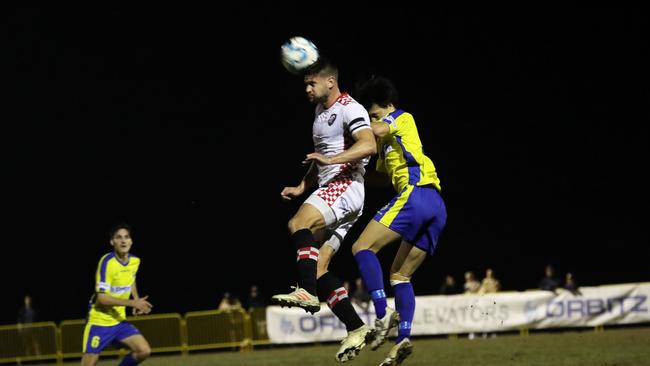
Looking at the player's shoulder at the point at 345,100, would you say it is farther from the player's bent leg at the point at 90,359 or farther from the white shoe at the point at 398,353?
the player's bent leg at the point at 90,359

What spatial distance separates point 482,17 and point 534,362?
63.0 ft

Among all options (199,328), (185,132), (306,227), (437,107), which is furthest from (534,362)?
(185,132)

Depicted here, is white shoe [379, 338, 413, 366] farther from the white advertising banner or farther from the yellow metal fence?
the yellow metal fence

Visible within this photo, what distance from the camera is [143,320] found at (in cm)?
2375

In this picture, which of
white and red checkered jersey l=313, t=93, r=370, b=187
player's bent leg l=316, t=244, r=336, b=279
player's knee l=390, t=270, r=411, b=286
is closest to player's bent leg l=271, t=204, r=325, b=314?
player's bent leg l=316, t=244, r=336, b=279

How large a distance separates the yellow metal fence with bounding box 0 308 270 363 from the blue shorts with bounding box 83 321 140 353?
11756mm

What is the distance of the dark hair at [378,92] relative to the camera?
870 centimetres

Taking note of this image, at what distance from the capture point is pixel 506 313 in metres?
23.0

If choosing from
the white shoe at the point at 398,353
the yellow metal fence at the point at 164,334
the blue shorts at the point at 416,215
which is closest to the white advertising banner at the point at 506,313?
the yellow metal fence at the point at 164,334

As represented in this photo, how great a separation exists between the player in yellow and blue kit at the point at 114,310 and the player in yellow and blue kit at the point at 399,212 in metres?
4.29

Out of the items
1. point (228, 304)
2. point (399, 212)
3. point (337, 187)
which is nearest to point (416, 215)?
point (399, 212)

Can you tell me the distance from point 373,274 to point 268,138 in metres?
23.6

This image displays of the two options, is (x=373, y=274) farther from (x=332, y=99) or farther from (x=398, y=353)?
(x=332, y=99)

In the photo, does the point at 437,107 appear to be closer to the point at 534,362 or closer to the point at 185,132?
the point at 185,132
